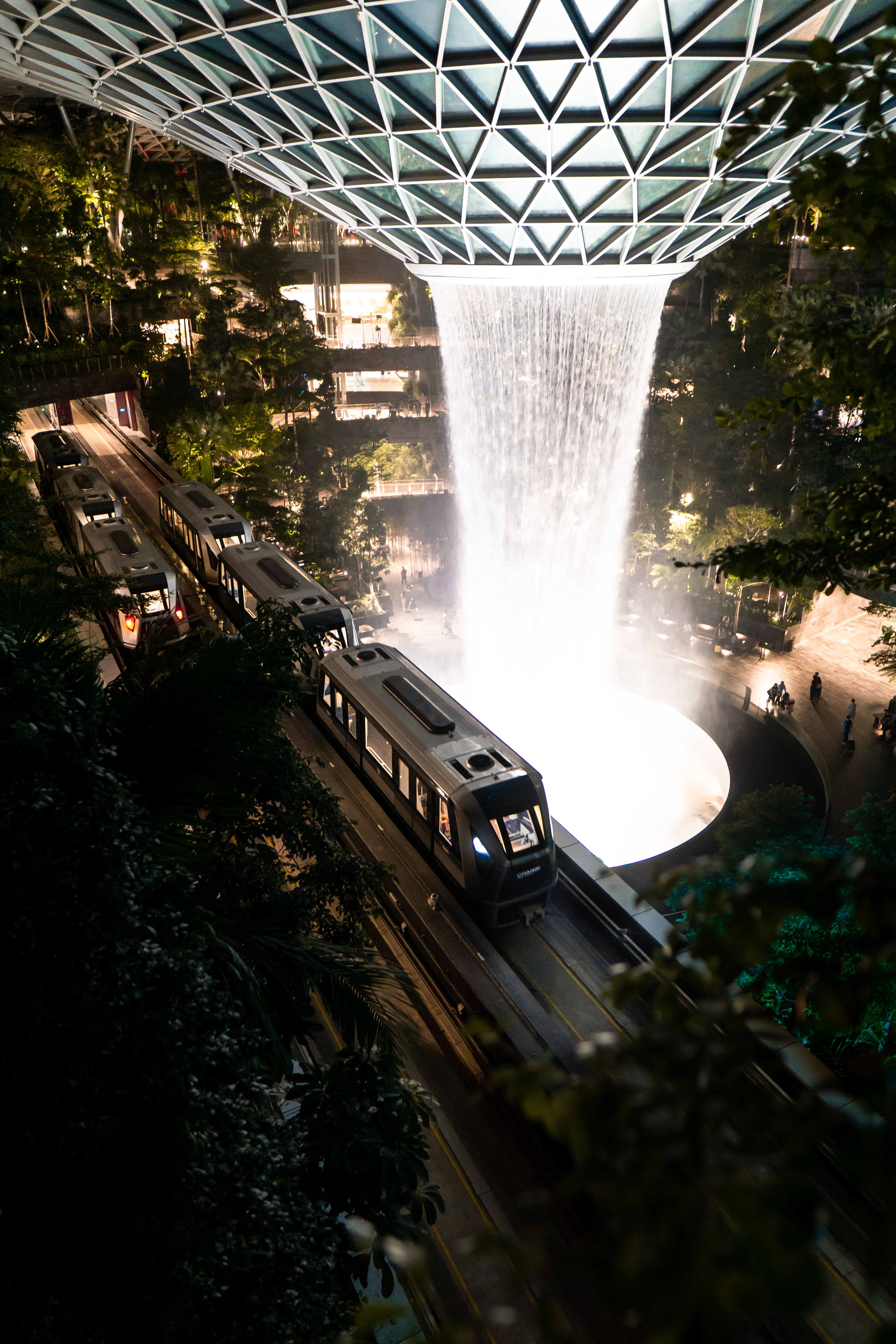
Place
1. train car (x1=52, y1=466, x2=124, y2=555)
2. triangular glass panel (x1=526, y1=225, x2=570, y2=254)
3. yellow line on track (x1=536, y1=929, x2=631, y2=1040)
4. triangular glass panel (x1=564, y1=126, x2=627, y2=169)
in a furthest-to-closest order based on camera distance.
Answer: train car (x1=52, y1=466, x2=124, y2=555) < triangular glass panel (x1=526, y1=225, x2=570, y2=254) < triangular glass panel (x1=564, y1=126, x2=627, y2=169) < yellow line on track (x1=536, y1=929, x2=631, y2=1040)

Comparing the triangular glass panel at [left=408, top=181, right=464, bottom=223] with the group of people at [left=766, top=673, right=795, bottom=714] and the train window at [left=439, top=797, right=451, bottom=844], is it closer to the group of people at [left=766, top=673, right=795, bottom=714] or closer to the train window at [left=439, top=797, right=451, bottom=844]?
the train window at [left=439, top=797, right=451, bottom=844]

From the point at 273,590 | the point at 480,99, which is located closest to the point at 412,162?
the point at 480,99

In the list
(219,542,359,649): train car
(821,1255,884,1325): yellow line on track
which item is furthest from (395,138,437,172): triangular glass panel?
(821,1255,884,1325): yellow line on track

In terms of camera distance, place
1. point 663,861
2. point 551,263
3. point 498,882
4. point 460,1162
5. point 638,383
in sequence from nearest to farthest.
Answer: point 460,1162, point 498,882, point 663,861, point 551,263, point 638,383

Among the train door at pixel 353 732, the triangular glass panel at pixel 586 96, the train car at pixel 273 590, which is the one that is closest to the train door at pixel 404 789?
the train door at pixel 353 732

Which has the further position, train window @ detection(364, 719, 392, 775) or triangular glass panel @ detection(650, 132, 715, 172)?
triangular glass panel @ detection(650, 132, 715, 172)

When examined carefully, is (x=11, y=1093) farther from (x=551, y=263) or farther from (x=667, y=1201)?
(x=551, y=263)

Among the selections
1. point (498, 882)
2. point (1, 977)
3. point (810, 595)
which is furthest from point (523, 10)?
point (810, 595)
